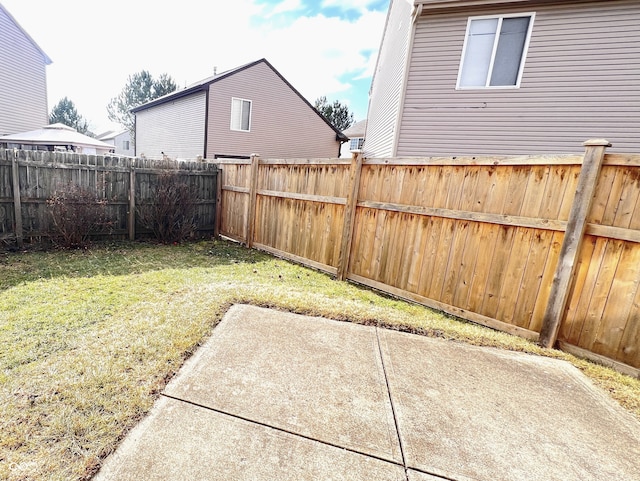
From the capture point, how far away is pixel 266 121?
1595cm

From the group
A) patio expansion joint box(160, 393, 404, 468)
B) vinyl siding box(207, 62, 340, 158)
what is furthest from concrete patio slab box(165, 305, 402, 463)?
vinyl siding box(207, 62, 340, 158)

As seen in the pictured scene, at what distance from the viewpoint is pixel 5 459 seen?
1.56 metres

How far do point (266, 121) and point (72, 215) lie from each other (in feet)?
39.1

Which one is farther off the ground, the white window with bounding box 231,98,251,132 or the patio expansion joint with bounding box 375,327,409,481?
the white window with bounding box 231,98,251,132

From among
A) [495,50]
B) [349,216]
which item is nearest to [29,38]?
[349,216]

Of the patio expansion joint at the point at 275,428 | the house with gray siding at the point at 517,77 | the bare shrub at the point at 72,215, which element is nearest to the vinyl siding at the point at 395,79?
the house with gray siding at the point at 517,77

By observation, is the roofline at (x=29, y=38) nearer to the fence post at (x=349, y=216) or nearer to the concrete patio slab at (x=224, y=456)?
the fence post at (x=349, y=216)

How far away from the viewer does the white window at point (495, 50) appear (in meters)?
6.49

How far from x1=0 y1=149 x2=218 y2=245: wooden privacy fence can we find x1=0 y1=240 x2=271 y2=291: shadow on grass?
0.54 metres

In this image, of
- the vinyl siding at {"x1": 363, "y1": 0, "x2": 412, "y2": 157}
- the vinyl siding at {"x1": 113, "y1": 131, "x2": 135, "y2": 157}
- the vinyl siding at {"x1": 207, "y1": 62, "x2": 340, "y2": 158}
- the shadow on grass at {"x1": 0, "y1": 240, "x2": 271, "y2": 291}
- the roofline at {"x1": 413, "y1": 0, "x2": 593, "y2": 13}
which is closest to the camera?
the shadow on grass at {"x1": 0, "y1": 240, "x2": 271, "y2": 291}

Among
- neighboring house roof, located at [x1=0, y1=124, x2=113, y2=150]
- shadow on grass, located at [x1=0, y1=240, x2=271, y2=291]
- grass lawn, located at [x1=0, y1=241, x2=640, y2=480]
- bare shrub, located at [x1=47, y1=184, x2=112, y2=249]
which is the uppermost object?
neighboring house roof, located at [x1=0, y1=124, x2=113, y2=150]

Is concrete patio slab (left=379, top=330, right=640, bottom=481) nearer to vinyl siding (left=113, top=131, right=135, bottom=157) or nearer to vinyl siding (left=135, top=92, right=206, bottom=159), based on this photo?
vinyl siding (left=135, top=92, right=206, bottom=159)

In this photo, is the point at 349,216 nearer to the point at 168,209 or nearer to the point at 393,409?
the point at 393,409

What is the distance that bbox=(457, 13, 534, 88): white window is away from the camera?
6.49 m
